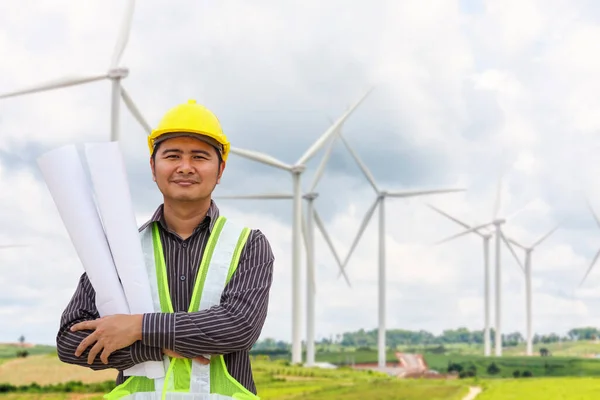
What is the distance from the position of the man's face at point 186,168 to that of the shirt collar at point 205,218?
0.13 meters

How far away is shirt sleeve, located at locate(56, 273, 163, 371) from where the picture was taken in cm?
471

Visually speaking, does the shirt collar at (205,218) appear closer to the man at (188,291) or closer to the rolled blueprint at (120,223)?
the man at (188,291)

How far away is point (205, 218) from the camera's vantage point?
16.6 feet

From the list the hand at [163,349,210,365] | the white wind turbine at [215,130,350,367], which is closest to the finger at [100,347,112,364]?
the hand at [163,349,210,365]

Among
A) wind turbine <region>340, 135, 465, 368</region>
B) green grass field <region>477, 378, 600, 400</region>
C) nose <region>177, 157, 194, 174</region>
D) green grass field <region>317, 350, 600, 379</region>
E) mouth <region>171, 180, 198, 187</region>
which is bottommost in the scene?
green grass field <region>317, 350, 600, 379</region>

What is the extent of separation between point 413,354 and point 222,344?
334ft

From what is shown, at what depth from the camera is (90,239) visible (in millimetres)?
4801

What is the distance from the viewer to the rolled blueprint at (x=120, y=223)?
476 centimetres

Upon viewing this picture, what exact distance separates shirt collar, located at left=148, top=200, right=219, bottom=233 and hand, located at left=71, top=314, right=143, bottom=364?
64 centimetres

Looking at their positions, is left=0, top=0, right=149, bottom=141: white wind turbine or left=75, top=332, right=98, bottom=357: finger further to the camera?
left=0, top=0, right=149, bottom=141: white wind turbine

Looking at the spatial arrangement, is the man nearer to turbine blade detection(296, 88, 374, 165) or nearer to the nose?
the nose

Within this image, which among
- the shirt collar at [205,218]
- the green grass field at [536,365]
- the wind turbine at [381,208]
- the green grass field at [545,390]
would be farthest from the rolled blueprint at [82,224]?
the green grass field at [536,365]

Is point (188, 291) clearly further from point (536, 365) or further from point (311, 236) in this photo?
point (536, 365)

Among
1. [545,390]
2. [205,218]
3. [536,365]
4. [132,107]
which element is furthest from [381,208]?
[205,218]
